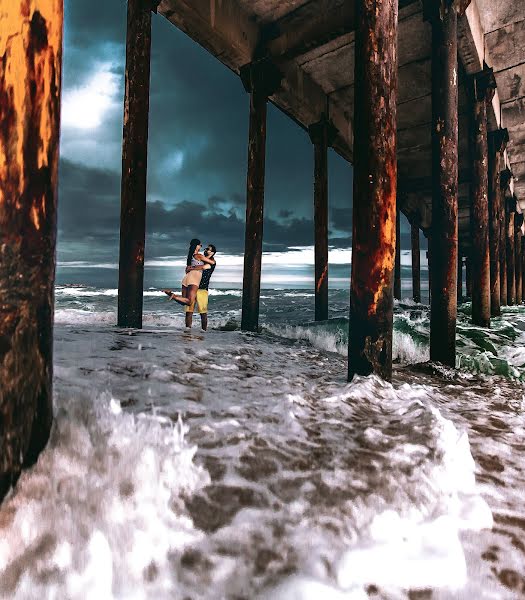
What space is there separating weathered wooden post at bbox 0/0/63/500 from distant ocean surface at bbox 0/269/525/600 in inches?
7.4

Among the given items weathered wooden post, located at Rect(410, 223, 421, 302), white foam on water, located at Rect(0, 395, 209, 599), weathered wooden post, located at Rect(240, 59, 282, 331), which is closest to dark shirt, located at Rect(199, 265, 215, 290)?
weathered wooden post, located at Rect(240, 59, 282, 331)

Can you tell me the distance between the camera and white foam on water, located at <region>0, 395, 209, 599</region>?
0.96 metres

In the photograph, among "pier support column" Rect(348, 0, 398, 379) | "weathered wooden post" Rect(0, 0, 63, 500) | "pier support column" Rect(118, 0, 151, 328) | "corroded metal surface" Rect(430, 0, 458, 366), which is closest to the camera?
"weathered wooden post" Rect(0, 0, 63, 500)

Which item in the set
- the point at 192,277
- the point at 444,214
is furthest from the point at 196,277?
the point at 444,214

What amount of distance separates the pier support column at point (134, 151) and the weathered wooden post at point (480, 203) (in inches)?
211

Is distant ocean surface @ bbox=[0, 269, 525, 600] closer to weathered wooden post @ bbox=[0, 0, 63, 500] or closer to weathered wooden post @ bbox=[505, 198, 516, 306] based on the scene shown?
weathered wooden post @ bbox=[0, 0, 63, 500]

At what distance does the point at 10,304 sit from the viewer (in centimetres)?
117

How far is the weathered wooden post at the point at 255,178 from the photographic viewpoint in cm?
630

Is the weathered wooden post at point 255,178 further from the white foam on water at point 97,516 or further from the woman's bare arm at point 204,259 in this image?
the white foam on water at point 97,516

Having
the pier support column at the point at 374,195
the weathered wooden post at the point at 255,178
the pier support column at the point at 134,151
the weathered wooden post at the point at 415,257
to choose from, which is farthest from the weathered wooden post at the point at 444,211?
the weathered wooden post at the point at 415,257

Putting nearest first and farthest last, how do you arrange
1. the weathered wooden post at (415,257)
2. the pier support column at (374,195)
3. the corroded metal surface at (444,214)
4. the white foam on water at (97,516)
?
1. the white foam on water at (97,516)
2. the pier support column at (374,195)
3. the corroded metal surface at (444,214)
4. the weathered wooden post at (415,257)

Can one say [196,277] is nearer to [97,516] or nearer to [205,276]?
[205,276]

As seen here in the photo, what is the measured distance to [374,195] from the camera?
302 cm

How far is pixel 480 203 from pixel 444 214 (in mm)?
2933
